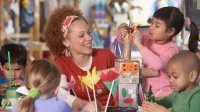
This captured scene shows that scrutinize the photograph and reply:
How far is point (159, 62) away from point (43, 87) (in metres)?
0.75

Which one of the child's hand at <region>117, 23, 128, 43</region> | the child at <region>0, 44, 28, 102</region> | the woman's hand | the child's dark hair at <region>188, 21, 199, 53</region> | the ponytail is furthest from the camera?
the child at <region>0, 44, 28, 102</region>

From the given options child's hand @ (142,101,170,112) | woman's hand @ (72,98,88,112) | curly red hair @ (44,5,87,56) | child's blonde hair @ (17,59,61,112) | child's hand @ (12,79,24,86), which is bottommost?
woman's hand @ (72,98,88,112)

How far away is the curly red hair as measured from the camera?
2.25 metres

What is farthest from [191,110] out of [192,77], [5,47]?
[5,47]

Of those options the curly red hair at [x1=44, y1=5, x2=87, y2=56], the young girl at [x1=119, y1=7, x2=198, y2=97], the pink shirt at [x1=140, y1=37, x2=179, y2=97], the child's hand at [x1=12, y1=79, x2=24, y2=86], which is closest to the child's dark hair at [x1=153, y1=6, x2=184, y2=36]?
the young girl at [x1=119, y1=7, x2=198, y2=97]

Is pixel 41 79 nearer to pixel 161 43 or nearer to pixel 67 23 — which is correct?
pixel 67 23

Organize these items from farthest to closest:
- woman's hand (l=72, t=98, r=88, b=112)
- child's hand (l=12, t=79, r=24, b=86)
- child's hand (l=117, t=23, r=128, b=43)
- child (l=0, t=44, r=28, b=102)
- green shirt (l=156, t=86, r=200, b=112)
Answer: child (l=0, t=44, r=28, b=102)
child's hand (l=12, t=79, r=24, b=86)
child's hand (l=117, t=23, r=128, b=43)
woman's hand (l=72, t=98, r=88, b=112)
green shirt (l=156, t=86, r=200, b=112)

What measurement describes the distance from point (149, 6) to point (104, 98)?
298cm

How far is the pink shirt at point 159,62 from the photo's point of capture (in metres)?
2.12

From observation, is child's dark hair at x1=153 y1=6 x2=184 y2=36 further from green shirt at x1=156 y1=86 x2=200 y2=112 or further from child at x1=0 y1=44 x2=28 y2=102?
child at x1=0 y1=44 x2=28 y2=102

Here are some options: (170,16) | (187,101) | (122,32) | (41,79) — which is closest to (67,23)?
(122,32)

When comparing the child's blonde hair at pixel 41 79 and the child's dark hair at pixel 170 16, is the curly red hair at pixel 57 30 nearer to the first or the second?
the child's dark hair at pixel 170 16

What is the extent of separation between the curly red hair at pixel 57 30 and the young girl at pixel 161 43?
31cm

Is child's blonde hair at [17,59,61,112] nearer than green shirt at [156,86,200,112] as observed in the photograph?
Yes
